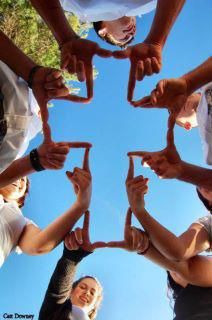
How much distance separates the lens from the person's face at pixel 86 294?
133 inches

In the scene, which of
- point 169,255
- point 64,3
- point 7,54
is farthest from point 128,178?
point 64,3

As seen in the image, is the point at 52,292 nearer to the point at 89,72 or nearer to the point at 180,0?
the point at 89,72

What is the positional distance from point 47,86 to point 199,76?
87cm

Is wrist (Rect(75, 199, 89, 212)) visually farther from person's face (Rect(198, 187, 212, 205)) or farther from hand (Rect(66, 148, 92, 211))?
person's face (Rect(198, 187, 212, 205))

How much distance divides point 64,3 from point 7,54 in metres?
0.93

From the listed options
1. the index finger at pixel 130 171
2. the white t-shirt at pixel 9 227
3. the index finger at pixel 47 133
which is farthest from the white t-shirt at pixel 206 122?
the white t-shirt at pixel 9 227

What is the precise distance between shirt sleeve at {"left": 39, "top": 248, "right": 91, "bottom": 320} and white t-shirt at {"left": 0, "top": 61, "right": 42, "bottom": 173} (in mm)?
869

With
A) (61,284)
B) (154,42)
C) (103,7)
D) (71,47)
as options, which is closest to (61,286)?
Answer: (61,284)

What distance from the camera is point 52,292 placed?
101 inches

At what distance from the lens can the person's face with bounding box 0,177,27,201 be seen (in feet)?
10.2

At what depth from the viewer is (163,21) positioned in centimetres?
207

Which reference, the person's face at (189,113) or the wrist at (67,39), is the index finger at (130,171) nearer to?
the person's face at (189,113)

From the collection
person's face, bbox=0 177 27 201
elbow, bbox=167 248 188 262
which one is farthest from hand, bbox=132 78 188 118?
person's face, bbox=0 177 27 201

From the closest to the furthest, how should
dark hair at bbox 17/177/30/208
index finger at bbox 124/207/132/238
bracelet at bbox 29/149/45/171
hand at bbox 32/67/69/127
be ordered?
hand at bbox 32/67/69/127 < bracelet at bbox 29/149/45/171 < index finger at bbox 124/207/132/238 < dark hair at bbox 17/177/30/208
